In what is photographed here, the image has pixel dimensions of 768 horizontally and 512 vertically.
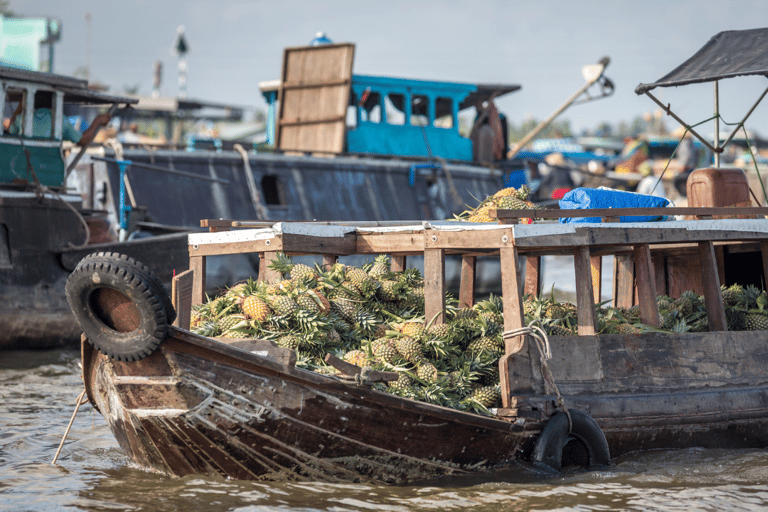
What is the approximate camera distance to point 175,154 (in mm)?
14391

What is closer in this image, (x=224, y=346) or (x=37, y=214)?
(x=224, y=346)

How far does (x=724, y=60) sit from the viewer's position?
8422mm

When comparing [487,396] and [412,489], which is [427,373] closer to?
[487,396]

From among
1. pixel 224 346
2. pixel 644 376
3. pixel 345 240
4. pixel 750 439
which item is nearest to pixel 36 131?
pixel 345 240

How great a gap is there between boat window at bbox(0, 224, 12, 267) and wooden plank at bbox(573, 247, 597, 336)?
8.79 m

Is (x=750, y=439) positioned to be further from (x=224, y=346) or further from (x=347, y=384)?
(x=224, y=346)

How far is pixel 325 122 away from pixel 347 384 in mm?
11849

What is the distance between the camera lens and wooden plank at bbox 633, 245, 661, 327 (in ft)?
21.5

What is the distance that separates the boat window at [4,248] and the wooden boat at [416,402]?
5959mm

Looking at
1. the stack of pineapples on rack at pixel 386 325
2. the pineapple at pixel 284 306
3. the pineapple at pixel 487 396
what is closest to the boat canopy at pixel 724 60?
the stack of pineapples on rack at pixel 386 325

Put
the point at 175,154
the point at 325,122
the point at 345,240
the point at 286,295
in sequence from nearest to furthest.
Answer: the point at 286,295 < the point at 345,240 < the point at 175,154 < the point at 325,122

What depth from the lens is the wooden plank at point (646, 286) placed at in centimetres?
656

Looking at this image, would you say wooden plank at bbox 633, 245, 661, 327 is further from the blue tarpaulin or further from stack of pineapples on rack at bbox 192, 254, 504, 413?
stack of pineapples on rack at bbox 192, 254, 504, 413

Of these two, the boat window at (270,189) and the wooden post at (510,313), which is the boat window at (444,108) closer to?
the boat window at (270,189)
